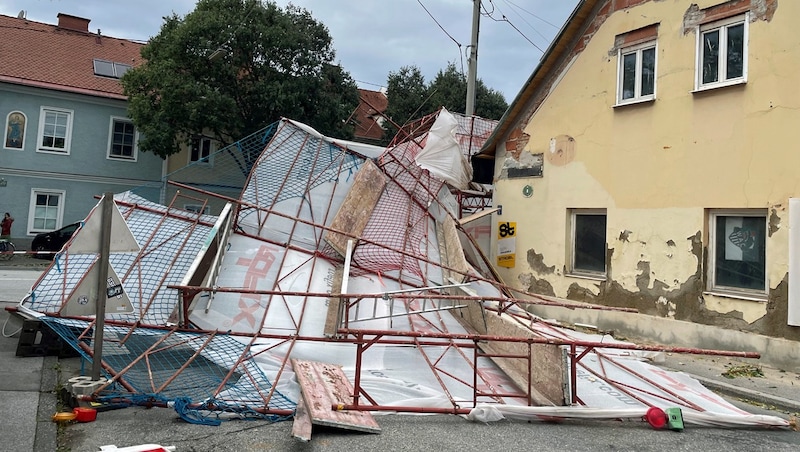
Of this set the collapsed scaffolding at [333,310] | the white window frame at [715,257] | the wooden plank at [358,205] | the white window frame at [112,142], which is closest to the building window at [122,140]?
the white window frame at [112,142]

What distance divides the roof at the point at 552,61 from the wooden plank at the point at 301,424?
28.2ft

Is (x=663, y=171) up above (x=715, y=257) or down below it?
above

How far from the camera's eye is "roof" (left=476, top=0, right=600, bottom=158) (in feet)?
33.9

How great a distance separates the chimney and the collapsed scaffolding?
1749cm

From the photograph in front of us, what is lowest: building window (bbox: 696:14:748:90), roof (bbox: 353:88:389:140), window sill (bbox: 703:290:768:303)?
window sill (bbox: 703:290:768:303)

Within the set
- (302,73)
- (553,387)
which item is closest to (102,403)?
(553,387)

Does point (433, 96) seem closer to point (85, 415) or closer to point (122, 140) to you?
point (122, 140)

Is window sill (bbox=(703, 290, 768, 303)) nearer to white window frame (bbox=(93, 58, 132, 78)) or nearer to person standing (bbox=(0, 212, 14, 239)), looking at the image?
Result: person standing (bbox=(0, 212, 14, 239))

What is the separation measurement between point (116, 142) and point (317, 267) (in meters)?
16.6

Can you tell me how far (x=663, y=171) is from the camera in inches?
354

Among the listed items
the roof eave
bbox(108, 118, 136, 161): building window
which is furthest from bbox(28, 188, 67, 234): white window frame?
the roof eave

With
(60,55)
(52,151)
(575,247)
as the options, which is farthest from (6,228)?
(575,247)

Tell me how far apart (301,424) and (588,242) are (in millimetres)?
7572

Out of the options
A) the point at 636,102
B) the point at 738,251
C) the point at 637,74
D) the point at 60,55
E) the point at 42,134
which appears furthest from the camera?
the point at 60,55
